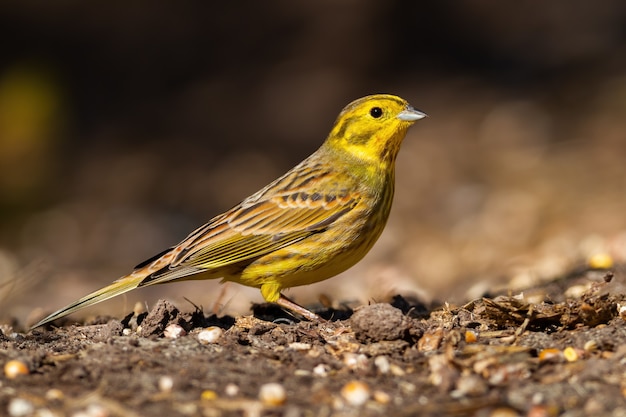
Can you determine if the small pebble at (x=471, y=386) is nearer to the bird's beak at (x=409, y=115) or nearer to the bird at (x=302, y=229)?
the bird at (x=302, y=229)

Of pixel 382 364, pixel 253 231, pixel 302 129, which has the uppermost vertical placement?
pixel 302 129

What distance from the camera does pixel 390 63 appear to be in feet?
50.1

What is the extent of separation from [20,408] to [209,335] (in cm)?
127

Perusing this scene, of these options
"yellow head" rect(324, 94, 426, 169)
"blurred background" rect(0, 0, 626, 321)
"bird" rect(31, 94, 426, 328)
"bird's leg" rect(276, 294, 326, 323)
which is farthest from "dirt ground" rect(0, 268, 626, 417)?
"blurred background" rect(0, 0, 626, 321)

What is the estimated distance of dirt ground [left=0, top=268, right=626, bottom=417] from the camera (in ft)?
13.5

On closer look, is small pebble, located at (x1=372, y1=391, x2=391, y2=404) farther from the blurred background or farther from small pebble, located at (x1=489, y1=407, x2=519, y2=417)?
the blurred background

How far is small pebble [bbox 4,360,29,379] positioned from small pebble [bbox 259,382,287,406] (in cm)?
117

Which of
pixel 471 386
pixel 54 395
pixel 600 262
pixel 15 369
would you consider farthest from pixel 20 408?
pixel 600 262

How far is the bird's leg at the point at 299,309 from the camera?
5.84 meters

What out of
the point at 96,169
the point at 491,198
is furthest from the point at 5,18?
the point at 491,198

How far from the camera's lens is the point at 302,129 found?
1407 cm

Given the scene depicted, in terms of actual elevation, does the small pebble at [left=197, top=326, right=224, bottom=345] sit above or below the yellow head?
below

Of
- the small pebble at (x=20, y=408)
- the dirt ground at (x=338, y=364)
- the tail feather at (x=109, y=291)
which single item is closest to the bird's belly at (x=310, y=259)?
the dirt ground at (x=338, y=364)

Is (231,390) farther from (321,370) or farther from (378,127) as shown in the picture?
(378,127)
